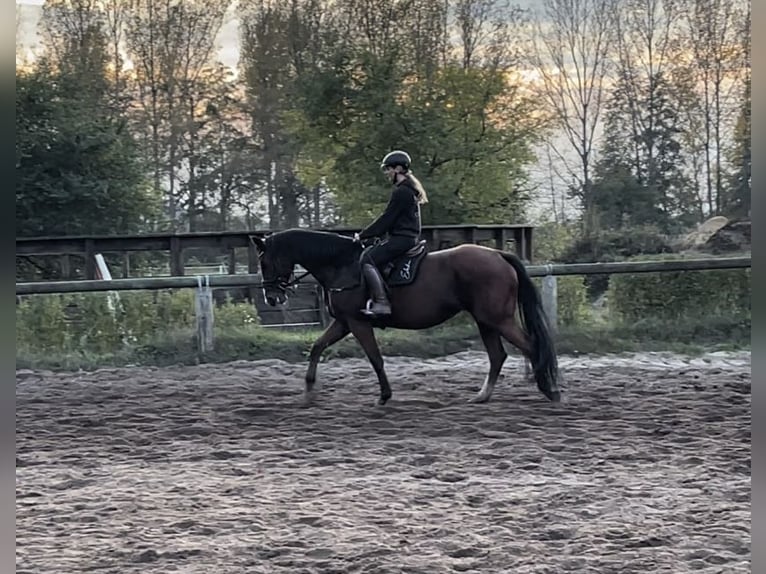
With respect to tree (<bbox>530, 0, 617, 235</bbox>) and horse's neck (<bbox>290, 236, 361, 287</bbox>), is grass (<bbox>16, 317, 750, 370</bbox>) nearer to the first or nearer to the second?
horse's neck (<bbox>290, 236, 361, 287</bbox>)

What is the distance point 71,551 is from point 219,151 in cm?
1220

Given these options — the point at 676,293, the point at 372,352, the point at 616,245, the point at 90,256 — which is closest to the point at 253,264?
the point at 90,256

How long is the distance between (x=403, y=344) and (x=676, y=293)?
3540mm

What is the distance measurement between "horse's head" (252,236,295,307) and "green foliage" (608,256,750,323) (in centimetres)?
488

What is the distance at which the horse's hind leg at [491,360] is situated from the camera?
6156 mm

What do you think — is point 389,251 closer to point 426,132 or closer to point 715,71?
point 426,132

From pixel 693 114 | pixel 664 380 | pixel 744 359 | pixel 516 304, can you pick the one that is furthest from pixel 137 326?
pixel 693 114

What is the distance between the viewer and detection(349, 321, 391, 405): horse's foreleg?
240 inches

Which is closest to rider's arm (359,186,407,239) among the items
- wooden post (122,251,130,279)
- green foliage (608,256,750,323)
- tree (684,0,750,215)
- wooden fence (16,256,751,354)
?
wooden fence (16,256,751,354)

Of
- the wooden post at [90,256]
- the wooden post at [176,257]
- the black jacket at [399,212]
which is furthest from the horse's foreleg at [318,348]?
the wooden post at [90,256]

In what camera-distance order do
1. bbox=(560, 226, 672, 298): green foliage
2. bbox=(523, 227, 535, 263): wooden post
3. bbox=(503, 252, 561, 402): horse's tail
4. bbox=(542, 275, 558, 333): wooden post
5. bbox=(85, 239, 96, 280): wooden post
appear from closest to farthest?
1. bbox=(503, 252, 561, 402): horse's tail
2. bbox=(542, 275, 558, 333): wooden post
3. bbox=(85, 239, 96, 280): wooden post
4. bbox=(523, 227, 535, 263): wooden post
5. bbox=(560, 226, 672, 298): green foliage

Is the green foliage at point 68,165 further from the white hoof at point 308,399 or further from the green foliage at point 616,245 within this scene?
the white hoof at point 308,399

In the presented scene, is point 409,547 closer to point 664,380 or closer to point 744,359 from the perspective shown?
point 664,380

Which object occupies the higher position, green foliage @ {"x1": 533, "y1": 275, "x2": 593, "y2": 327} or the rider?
the rider
